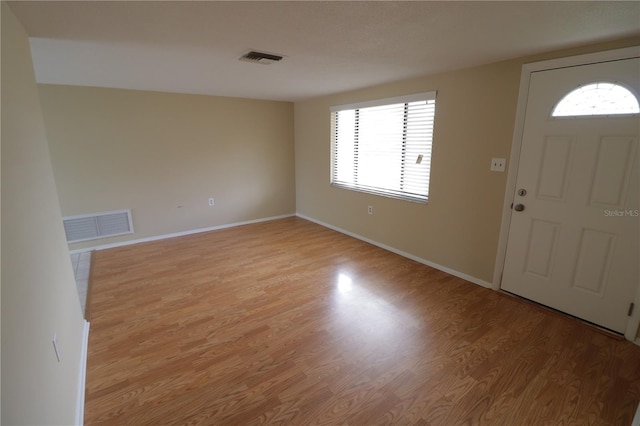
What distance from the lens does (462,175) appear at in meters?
3.07

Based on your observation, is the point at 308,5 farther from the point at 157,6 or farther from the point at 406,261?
the point at 406,261

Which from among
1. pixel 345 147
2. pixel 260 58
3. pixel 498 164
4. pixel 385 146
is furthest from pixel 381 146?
pixel 260 58

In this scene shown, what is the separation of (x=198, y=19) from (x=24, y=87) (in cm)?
102

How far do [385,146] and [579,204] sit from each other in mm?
2199

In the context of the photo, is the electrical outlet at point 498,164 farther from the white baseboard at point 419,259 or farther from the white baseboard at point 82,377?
the white baseboard at point 82,377

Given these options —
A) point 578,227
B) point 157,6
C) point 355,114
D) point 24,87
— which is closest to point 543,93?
point 578,227

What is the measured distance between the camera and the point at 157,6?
153cm

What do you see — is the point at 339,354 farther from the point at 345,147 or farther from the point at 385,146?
the point at 345,147

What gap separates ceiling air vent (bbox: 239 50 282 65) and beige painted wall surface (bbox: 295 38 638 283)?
5.70 feet

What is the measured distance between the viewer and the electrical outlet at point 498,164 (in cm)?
272

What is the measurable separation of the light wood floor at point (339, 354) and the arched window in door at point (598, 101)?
5.53 ft

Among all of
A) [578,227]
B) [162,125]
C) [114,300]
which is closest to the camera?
[578,227]

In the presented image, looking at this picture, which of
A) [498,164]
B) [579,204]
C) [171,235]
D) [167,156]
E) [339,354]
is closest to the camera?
[339,354]

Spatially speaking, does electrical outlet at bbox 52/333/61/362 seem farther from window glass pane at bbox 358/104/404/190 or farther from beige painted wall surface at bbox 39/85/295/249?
window glass pane at bbox 358/104/404/190
